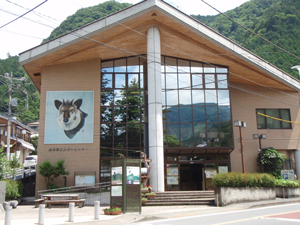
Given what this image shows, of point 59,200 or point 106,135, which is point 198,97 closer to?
point 106,135

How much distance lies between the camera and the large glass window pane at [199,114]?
2472cm

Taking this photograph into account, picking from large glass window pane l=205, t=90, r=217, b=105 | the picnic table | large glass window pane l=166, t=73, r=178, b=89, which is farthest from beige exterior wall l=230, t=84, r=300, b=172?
the picnic table

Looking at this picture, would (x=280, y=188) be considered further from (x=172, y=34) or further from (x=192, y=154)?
(x=172, y=34)

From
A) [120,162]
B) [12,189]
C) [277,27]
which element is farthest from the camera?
[277,27]

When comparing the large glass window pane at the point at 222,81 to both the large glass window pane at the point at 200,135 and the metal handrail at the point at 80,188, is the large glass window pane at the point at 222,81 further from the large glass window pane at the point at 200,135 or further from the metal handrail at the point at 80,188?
the metal handrail at the point at 80,188

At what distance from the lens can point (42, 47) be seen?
75.7 ft

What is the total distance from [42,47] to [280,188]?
19.6 meters

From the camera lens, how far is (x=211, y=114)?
82.2 ft

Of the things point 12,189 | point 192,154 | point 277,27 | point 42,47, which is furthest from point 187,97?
point 277,27

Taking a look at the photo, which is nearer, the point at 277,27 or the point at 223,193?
the point at 223,193

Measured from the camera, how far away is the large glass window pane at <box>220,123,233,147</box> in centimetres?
2460

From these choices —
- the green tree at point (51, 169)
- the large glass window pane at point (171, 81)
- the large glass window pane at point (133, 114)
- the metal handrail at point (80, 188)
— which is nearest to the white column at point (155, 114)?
the large glass window pane at point (171, 81)

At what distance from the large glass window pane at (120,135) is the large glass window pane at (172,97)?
13.4 ft

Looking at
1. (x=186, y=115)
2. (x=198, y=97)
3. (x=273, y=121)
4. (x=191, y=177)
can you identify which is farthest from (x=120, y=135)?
(x=273, y=121)
